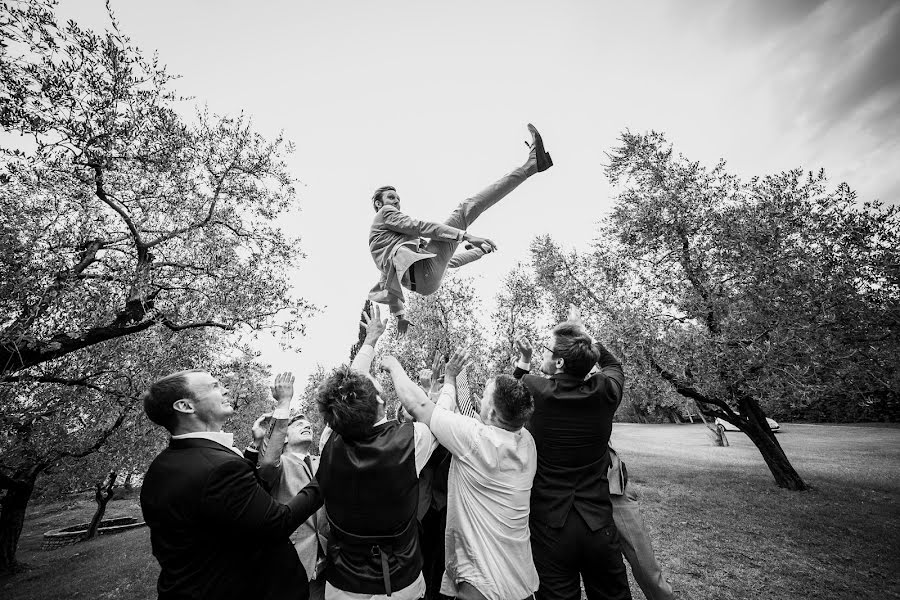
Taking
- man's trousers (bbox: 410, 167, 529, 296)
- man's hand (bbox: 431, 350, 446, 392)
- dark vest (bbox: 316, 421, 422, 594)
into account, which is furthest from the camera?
man's trousers (bbox: 410, 167, 529, 296)

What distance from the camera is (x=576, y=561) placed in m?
3.07

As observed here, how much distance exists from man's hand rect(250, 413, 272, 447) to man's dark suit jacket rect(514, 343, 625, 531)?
2.28 m

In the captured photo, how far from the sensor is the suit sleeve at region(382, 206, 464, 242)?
13.1 ft

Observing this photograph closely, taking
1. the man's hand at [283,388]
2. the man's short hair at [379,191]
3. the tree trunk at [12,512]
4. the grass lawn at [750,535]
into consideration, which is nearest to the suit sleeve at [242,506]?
the man's hand at [283,388]

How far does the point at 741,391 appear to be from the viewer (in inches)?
415

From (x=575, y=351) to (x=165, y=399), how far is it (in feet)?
10.0

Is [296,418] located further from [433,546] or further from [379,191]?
[379,191]

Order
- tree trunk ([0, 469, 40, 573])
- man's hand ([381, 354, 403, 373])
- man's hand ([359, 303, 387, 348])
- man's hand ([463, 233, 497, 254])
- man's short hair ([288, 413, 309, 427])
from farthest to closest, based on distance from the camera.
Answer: tree trunk ([0, 469, 40, 573]), man's hand ([463, 233, 497, 254]), man's hand ([359, 303, 387, 348]), man's short hair ([288, 413, 309, 427]), man's hand ([381, 354, 403, 373])

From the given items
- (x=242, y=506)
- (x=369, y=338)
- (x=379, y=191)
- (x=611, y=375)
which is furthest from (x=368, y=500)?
(x=379, y=191)

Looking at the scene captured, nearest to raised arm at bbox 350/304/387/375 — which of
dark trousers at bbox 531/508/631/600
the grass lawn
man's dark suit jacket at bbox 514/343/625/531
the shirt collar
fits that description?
the shirt collar

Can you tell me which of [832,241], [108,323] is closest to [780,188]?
[832,241]

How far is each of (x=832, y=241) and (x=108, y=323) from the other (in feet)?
57.0

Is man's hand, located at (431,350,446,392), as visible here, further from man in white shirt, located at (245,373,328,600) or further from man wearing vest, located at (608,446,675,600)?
man wearing vest, located at (608,446,675,600)

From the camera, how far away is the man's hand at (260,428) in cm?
310
